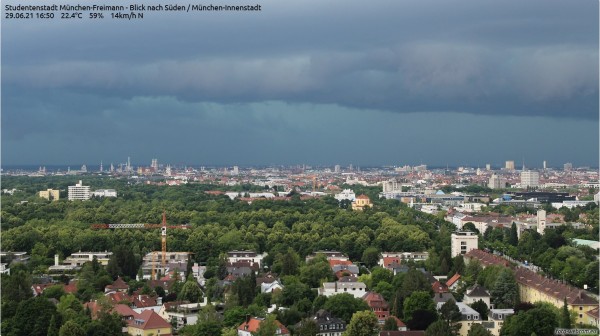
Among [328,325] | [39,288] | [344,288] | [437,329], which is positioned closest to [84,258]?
[39,288]

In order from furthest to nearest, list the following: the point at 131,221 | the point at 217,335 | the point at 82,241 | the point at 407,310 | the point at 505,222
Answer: the point at 505,222 < the point at 131,221 < the point at 82,241 < the point at 407,310 < the point at 217,335

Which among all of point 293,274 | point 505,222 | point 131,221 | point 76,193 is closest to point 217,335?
point 293,274

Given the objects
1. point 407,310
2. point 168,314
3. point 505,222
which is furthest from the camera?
point 505,222

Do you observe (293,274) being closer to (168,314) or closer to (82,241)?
(168,314)

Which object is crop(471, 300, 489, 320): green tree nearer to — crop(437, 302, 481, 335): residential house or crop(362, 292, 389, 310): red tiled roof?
crop(437, 302, 481, 335): residential house

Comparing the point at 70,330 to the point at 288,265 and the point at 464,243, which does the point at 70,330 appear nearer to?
the point at 288,265

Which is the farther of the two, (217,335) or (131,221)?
(131,221)

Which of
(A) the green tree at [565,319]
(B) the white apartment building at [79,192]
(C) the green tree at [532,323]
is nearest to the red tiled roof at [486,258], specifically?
(A) the green tree at [565,319]

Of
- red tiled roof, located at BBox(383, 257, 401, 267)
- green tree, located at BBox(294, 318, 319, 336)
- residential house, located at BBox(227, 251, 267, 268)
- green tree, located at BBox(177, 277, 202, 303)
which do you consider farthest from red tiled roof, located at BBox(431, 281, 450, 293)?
residential house, located at BBox(227, 251, 267, 268)
